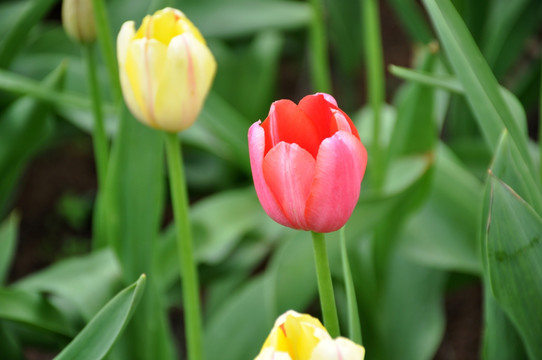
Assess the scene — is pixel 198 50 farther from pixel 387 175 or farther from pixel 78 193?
pixel 78 193

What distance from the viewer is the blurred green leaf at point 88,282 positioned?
0.93 metres

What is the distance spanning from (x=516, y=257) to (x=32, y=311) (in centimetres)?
56

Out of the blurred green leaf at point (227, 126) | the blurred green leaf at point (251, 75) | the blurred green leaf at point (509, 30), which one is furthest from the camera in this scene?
the blurred green leaf at point (251, 75)

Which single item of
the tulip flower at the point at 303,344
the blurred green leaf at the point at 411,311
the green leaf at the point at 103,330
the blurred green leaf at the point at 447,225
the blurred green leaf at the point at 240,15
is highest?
the tulip flower at the point at 303,344

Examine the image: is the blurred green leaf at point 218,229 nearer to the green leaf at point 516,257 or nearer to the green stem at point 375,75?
the green stem at point 375,75

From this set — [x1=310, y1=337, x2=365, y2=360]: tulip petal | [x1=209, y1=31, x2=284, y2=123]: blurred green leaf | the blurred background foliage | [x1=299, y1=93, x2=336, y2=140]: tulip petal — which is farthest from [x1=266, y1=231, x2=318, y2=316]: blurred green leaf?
[x1=209, y1=31, x2=284, y2=123]: blurred green leaf

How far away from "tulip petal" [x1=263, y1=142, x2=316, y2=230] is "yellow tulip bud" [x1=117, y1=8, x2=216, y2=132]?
205 millimetres

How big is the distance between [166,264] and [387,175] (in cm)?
38

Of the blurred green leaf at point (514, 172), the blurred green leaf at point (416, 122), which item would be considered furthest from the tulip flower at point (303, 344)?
the blurred green leaf at point (416, 122)

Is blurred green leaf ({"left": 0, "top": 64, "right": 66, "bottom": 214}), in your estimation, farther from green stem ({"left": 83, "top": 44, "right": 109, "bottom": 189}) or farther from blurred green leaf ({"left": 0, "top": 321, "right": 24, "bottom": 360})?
blurred green leaf ({"left": 0, "top": 321, "right": 24, "bottom": 360})

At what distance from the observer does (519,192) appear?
0.67 m

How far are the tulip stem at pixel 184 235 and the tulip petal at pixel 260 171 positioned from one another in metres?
0.21

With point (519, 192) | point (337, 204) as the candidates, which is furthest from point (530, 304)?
point (337, 204)

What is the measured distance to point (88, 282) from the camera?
96cm
